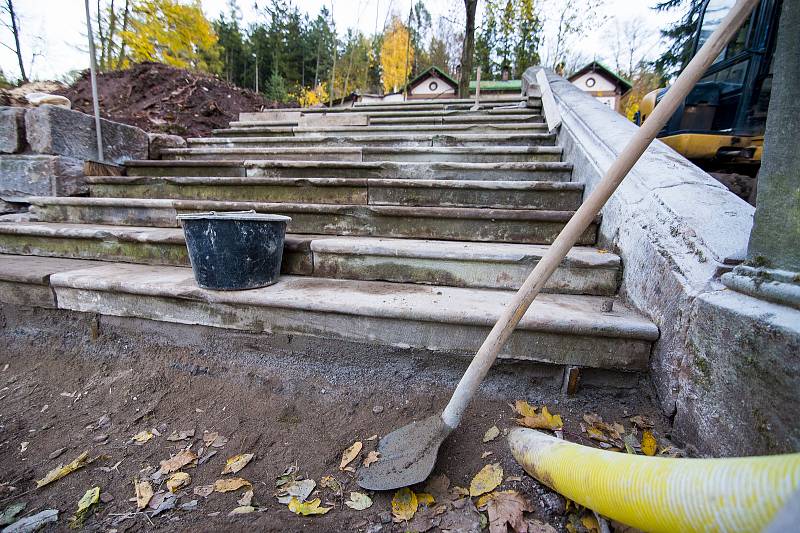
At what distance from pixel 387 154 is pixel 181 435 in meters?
2.62

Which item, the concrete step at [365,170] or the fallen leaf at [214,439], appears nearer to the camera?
the fallen leaf at [214,439]

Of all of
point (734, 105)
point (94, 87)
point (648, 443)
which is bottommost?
point (648, 443)

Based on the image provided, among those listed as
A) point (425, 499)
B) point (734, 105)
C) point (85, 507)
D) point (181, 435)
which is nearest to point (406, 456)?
point (425, 499)

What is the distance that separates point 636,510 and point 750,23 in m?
4.48

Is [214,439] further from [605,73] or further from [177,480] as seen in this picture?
[605,73]

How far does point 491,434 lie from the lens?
1.18 metres

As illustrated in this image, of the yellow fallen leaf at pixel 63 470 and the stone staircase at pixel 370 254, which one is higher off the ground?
the stone staircase at pixel 370 254

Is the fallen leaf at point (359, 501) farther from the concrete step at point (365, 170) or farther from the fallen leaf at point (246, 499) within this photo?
the concrete step at point (365, 170)

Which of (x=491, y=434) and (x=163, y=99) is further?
(x=163, y=99)

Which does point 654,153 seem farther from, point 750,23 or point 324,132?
point 324,132

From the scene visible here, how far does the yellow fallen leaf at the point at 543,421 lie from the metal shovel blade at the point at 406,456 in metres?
0.30

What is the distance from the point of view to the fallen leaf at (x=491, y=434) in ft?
3.81

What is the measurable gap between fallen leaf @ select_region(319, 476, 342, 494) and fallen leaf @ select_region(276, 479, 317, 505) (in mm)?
25

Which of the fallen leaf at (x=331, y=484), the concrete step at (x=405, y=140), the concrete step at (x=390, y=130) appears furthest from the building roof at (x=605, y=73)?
the fallen leaf at (x=331, y=484)
